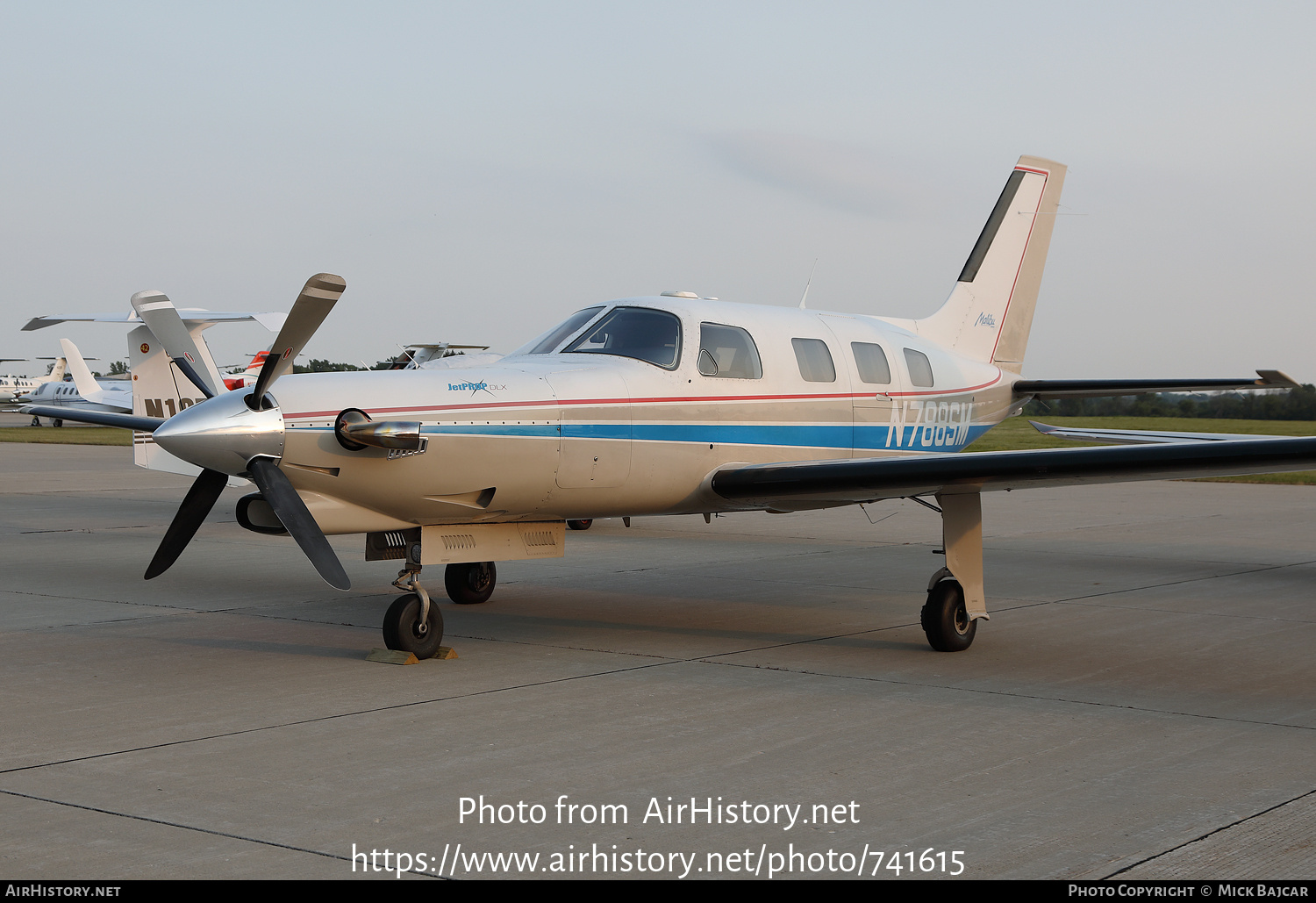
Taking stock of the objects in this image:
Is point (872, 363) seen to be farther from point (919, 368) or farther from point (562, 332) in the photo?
point (562, 332)

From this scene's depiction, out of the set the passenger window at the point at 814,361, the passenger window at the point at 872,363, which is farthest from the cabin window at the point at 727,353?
the passenger window at the point at 872,363

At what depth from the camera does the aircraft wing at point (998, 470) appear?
7.13m

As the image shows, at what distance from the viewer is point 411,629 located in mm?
7680

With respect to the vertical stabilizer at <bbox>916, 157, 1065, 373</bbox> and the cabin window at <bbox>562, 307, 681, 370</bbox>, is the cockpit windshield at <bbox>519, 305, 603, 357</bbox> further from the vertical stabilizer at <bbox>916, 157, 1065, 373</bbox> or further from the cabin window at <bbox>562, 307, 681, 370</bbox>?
the vertical stabilizer at <bbox>916, 157, 1065, 373</bbox>

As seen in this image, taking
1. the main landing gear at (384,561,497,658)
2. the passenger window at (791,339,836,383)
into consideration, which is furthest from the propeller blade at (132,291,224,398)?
the passenger window at (791,339,836,383)

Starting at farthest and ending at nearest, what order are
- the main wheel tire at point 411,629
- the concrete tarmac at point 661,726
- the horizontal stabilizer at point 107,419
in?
the horizontal stabilizer at point 107,419 < the main wheel tire at point 411,629 < the concrete tarmac at point 661,726

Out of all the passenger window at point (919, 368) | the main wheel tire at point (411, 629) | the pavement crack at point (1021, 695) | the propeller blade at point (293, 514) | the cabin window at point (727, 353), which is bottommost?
the pavement crack at point (1021, 695)

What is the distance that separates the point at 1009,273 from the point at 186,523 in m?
8.69

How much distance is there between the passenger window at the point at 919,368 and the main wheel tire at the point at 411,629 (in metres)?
4.83

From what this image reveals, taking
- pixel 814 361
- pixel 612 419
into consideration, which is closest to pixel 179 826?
pixel 612 419

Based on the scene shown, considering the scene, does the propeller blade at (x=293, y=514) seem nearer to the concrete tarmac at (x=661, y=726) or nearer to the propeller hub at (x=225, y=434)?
the propeller hub at (x=225, y=434)

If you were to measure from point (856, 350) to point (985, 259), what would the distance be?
3.21 metres
